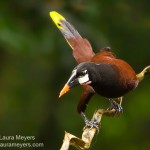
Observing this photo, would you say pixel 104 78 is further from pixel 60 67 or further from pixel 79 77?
pixel 60 67

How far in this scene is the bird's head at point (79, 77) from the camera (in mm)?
3401

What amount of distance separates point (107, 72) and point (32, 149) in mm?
2070

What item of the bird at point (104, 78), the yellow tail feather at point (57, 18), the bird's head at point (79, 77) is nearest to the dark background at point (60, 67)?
the yellow tail feather at point (57, 18)

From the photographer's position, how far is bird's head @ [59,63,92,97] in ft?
11.2

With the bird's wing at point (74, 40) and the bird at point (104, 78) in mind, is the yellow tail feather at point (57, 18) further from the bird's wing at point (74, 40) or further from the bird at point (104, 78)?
the bird at point (104, 78)

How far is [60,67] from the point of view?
18.1 feet

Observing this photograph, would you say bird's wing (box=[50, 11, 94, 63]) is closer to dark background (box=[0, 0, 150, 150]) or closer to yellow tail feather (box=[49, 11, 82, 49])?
yellow tail feather (box=[49, 11, 82, 49])

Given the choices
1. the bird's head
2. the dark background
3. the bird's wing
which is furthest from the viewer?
the dark background

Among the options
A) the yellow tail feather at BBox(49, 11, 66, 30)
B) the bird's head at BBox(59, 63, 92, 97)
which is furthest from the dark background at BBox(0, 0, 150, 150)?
the bird's head at BBox(59, 63, 92, 97)

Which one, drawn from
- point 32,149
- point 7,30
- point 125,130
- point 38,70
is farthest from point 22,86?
point 7,30

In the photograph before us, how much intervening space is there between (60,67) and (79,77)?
2032 millimetres

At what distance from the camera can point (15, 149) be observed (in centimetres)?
600

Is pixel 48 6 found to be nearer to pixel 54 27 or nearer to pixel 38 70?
pixel 54 27

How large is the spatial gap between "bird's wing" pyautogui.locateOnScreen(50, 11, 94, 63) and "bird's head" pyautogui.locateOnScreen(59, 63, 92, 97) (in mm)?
667
